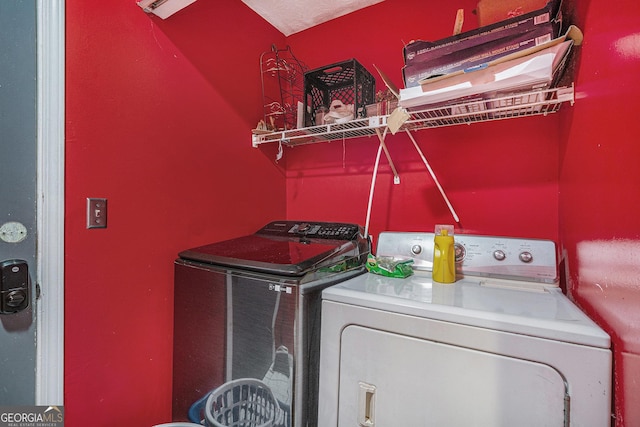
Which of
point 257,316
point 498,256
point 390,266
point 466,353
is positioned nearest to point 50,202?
point 257,316

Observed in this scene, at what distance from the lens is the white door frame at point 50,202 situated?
1001 mm

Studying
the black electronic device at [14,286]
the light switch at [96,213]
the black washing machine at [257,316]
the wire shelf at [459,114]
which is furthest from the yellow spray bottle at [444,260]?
the black electronic device at [14,286]

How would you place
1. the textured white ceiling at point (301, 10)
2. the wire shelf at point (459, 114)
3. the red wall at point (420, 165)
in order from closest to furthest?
the wire shelf at point (459, 114) → the red wall at point (420, 165) → the textured white ceiling at point (301, 10)

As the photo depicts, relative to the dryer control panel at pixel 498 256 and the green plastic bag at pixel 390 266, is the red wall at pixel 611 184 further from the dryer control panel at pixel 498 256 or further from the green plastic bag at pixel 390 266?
the green plastic bag at pixel 390 266

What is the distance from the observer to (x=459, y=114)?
4.23 feet

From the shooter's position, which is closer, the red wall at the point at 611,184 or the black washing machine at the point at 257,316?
the red wall at the point at 611,184

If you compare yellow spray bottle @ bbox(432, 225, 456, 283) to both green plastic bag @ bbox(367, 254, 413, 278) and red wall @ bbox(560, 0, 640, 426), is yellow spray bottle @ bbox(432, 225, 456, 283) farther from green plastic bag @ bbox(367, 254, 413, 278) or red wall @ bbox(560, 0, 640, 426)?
red wall @ bbox(560, 0, 640, 426)

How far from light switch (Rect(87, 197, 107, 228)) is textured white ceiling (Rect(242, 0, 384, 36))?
60.2 inches

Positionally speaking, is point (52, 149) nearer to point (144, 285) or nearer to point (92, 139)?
point (92, 139)

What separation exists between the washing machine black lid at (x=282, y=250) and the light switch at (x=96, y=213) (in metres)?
0.35

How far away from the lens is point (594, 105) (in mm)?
828

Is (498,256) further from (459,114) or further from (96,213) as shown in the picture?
(96,213)

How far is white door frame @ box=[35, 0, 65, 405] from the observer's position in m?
1.00

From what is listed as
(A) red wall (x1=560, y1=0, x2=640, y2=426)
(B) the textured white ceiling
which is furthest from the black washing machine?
(B) the textured white ceiling
